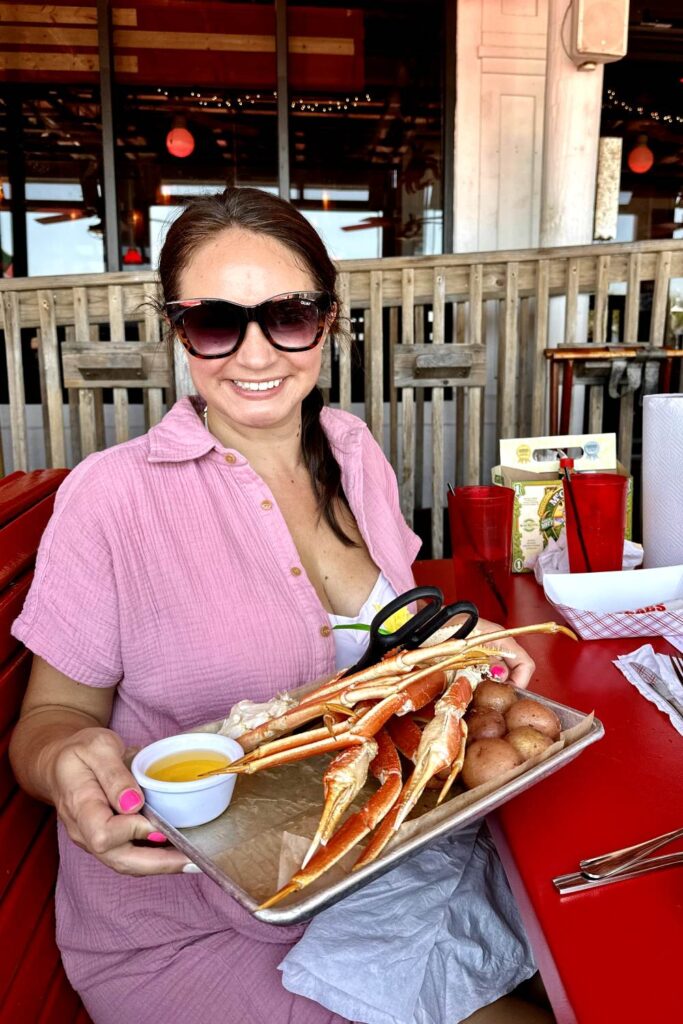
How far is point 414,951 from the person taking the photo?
979 millimetres

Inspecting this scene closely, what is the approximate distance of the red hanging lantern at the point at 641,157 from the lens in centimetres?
689

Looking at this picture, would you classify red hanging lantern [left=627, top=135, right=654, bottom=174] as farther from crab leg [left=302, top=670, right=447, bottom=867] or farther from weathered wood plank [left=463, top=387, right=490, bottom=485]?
crab leg [left=302, top=670, right=447, bottom=867]

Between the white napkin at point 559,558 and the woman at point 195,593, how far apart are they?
39 cm

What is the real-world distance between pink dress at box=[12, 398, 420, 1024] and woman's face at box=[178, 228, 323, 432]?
0.10 metres

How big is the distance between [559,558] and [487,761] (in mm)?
1022

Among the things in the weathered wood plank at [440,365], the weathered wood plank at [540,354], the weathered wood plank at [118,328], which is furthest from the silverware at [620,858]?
the weathered wood plank at [118,328]

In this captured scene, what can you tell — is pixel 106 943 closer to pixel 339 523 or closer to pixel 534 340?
pixel 339 523

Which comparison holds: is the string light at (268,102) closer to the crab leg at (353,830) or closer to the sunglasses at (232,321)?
the sunglasses at (232,321)

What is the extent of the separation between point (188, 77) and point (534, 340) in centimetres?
370

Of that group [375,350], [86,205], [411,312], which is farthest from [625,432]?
[86,205]

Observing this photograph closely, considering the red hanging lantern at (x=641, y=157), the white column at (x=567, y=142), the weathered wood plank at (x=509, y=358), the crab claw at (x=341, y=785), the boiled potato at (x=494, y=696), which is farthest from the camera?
the red hanging lantern at (x=641, y=157)

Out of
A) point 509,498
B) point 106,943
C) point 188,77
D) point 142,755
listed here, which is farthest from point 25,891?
point 188,77

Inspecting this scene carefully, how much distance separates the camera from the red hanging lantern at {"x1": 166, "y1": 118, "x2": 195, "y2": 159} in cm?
627

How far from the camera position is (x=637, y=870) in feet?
2.64
